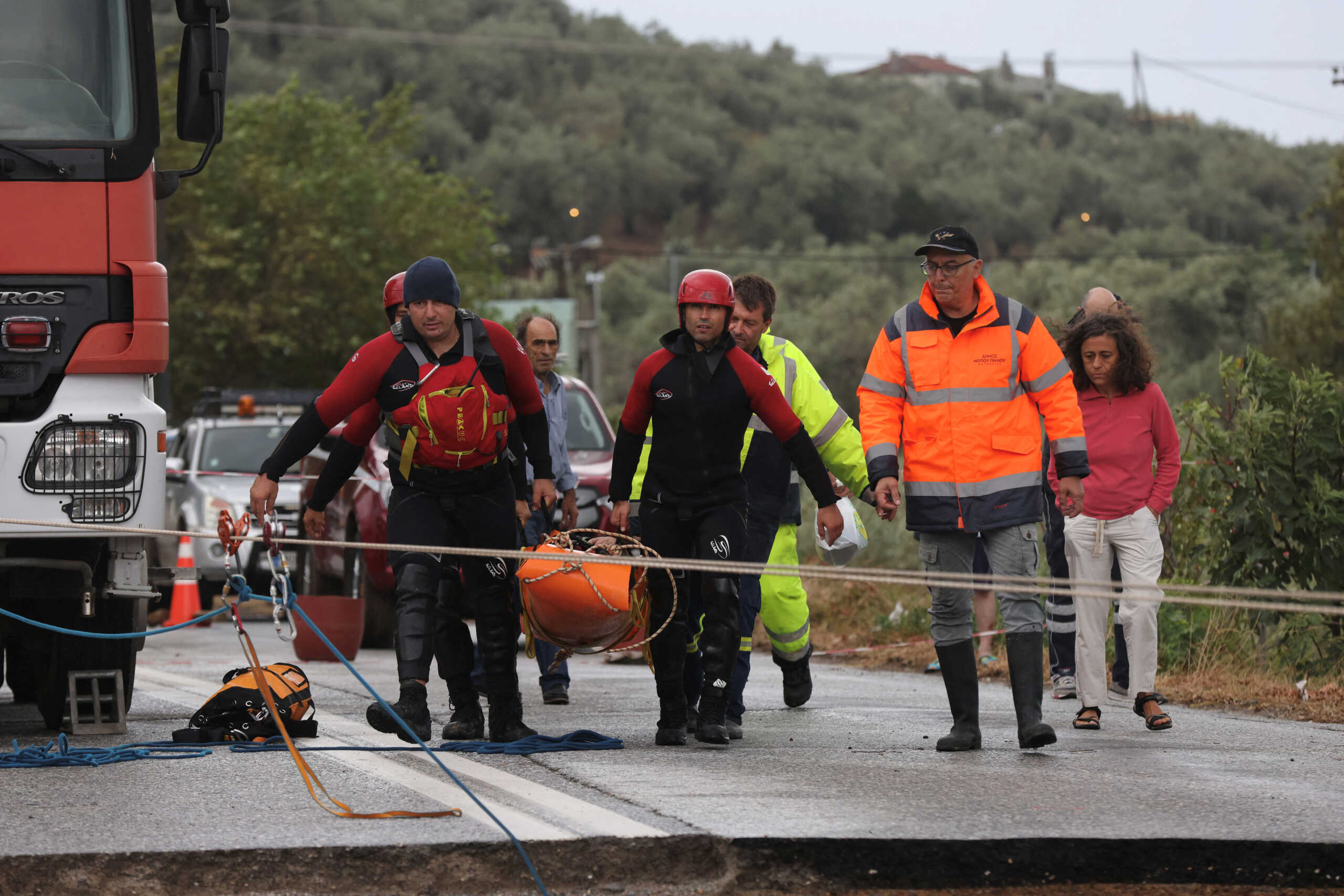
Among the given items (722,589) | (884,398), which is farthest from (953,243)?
(722,589)

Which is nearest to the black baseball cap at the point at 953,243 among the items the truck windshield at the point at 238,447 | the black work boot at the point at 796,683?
the black work boot at the point at 796,683

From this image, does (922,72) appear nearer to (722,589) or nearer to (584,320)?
(584,320)

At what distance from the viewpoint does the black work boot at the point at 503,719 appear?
6.95 metres

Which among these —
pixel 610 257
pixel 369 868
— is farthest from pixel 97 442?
pixel 610 257

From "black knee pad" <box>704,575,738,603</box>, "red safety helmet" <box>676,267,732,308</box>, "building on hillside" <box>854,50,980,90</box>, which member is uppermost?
"building on hillside" <box>854,50,980,90</box>

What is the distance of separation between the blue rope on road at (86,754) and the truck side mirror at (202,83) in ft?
8.21

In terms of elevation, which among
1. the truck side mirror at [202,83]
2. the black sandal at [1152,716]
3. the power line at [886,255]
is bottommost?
the black sandal at [1152,716]

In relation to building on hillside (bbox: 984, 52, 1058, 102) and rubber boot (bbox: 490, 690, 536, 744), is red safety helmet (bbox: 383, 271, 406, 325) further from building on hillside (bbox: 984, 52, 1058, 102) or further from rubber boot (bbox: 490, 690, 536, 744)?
building on hillside (bbox: 984, 52, 1058, 102)

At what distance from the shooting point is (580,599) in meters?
6.70

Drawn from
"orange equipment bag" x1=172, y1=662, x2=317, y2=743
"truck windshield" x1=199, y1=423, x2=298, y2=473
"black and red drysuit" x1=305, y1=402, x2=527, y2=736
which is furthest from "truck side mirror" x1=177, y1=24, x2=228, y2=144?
"truck windshield" x1=199, y1=423, x2=298, y2=473

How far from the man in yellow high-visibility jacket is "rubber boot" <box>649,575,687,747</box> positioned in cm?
71

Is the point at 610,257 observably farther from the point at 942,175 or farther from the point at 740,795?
the point at 740,795

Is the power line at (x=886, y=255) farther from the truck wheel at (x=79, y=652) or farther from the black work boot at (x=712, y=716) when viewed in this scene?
the truck wheel at (x=79, y=652)

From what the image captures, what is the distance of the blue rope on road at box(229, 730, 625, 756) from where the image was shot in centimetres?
659
